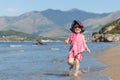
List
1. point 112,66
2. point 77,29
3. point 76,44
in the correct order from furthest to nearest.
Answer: point 112,66 < point 76,44 < point 77,29

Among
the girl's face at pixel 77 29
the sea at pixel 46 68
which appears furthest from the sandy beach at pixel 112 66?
the girl's face at pixel 77 29

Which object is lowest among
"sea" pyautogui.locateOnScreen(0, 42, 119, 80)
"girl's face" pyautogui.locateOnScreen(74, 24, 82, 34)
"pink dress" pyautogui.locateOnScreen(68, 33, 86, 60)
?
"sea" pyautogui.locateOnScreen(0, 42, 119, 80)

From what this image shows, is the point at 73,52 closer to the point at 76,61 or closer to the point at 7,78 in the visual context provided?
the point at 76,61

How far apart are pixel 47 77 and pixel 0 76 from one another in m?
2.44

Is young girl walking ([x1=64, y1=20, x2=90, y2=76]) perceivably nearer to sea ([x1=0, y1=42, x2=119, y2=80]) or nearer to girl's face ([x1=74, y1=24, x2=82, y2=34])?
girl's face ([x1=74, y1=24, x2=82, y2=34])

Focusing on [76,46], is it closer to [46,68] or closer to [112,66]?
[112,66]

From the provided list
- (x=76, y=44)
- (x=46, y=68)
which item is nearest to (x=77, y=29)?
(x=76, y=44)

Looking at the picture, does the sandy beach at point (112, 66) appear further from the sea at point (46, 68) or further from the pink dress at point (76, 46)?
the pink dress at point (76, 46)

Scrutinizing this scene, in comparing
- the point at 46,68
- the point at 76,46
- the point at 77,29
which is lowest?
the point at 46,68

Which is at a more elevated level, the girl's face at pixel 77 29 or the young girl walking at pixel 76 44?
the girl's face at pixel 77 29

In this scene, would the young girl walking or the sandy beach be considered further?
the sandy beach

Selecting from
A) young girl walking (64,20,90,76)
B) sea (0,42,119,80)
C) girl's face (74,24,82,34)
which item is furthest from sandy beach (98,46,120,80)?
girl's face (74,24,82,34)

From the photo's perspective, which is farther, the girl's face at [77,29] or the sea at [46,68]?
the sea at [46,68]

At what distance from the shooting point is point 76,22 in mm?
17047
